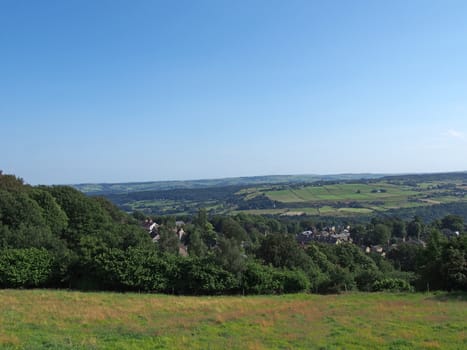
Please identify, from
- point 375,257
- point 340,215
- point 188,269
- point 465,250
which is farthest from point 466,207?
point 188,269

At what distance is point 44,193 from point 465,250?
165ft

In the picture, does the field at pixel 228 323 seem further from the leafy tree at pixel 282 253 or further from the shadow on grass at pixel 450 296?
the leafy tree at pixel 282 253

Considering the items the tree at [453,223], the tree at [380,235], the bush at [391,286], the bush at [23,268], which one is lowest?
the tree at [380,235]

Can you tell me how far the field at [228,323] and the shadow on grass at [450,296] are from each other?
0.26 feet

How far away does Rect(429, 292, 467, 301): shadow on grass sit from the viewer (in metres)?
29.1

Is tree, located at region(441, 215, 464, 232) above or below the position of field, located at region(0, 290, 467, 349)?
below

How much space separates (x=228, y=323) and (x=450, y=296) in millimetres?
19985

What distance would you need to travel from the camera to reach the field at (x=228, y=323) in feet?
50.5

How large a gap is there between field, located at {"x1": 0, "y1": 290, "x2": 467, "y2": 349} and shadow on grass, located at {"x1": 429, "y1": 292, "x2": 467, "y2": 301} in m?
0.08

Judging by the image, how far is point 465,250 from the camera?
34969mm

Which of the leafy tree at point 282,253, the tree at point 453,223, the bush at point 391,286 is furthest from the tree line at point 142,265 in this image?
the tree at point 453,223

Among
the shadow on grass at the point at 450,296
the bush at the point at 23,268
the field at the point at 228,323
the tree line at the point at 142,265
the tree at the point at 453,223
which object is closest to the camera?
the field at the point at 228,323

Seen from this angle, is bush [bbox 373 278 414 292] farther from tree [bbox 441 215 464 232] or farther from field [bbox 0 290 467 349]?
tree [bbox 441 215 464 232]

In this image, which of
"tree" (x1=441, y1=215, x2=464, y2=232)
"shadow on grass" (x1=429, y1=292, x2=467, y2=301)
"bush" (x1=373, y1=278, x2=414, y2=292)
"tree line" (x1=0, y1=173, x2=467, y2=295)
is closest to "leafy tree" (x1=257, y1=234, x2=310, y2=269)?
"tree line" (x1=0, y1=173, x2=467, y2=295)
